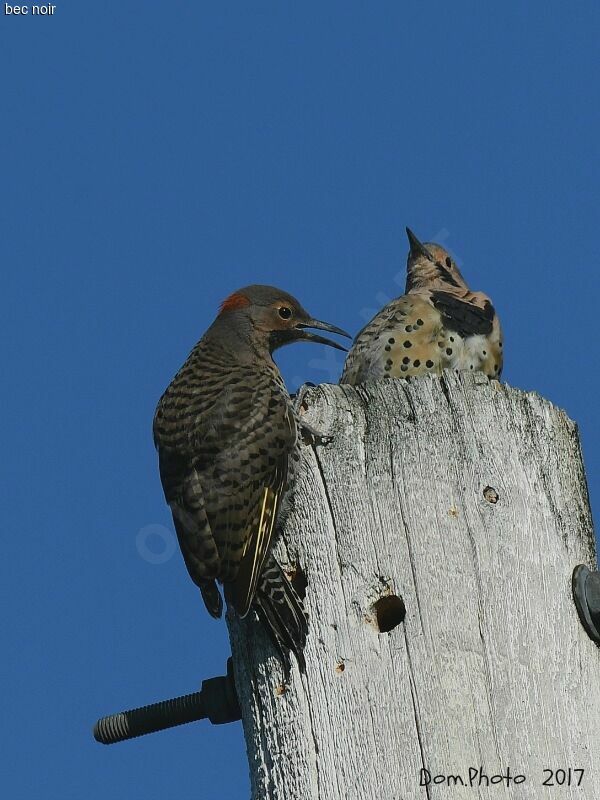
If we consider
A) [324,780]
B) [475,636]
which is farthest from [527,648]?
A: [324,780]

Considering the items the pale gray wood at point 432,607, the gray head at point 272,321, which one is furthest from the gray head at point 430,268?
the pale gray wood at point 432,607

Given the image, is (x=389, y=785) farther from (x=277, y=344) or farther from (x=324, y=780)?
(x=277, y=344)

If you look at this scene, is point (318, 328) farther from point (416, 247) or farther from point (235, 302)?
point (416, 247)

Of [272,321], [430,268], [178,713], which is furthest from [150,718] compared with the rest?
[430,268]

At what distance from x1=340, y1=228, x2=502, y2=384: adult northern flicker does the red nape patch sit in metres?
0.61

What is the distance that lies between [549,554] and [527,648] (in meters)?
0.36

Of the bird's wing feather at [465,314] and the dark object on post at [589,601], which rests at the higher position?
the bird's wing feather at [465,314]

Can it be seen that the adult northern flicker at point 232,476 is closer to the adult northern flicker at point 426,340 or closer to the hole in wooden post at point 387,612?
the hole in wooden post at point 387,612

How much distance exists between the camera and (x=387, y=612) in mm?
3740

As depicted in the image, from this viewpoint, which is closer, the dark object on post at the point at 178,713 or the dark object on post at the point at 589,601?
the dark object on post at the point at 589,601

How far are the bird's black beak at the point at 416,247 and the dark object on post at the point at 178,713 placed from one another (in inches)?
144

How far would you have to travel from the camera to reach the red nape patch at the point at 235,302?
5.61 meters

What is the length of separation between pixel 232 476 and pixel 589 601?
4.44 ft

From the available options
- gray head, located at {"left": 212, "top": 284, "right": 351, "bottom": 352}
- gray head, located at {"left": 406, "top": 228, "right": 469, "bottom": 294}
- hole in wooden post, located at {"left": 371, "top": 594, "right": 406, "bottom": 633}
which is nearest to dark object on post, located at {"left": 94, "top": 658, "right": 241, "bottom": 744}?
hole in wooden post, located at {"left": 371, "top": 594, "right": 406, "bottom": 633}
